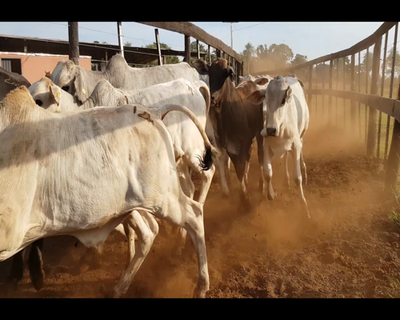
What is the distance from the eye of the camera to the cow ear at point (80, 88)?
5321 millimetres

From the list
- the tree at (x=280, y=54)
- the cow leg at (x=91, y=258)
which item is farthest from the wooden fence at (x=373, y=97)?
the tree at (x=280, y=54)

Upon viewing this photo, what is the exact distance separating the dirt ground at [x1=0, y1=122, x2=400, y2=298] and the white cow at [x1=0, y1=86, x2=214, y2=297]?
96cm

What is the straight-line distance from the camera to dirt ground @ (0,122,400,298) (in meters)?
3.91

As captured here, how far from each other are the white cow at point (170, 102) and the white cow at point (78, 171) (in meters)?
1.26

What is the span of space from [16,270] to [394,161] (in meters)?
4.91

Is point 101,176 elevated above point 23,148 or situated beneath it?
situated beneath

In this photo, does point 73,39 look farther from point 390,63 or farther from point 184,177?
point 390,63

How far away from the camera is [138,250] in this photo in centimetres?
393

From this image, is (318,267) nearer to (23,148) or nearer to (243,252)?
(243,252)

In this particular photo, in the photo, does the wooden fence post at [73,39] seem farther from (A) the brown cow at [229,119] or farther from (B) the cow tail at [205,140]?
(B) the cow tail at [205,140]

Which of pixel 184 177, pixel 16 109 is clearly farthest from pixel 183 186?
pixel 16 109

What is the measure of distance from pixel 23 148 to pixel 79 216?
65cm

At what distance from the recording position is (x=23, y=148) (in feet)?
9.73
